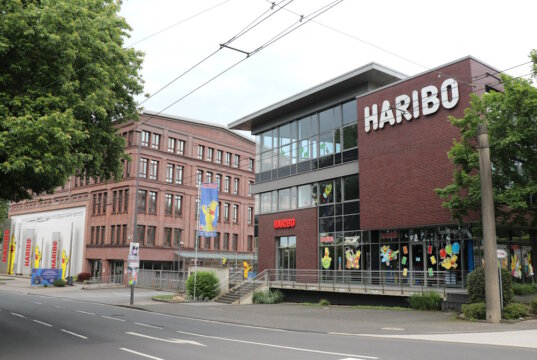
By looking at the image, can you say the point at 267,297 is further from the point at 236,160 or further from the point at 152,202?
the point at 236,160

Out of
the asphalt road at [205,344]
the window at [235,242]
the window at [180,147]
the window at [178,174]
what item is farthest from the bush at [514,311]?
the window at [235,242]

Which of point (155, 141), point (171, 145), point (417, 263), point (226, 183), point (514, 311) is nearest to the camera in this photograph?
point (514, 311)

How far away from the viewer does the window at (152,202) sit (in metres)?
54.9

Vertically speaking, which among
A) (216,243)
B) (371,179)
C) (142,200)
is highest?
(142,200)

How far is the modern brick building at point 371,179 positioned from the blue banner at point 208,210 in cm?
532

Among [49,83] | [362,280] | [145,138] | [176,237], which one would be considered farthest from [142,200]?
[49,83]

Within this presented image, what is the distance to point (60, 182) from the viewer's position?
44.1 feet

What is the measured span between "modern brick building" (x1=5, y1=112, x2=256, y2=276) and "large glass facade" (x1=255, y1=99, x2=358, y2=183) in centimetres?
1811

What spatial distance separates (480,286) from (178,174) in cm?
4474

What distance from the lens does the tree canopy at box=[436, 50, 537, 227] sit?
59.9 feet

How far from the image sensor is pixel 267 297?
2969 cm

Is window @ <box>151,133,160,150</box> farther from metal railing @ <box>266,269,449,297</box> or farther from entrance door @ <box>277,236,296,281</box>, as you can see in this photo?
metal railing @ <box>266,269,449,297</box>

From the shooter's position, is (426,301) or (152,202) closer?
(426,301)

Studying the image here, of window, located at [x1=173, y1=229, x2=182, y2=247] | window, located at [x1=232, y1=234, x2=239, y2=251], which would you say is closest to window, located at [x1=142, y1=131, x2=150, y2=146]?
window, located at [x1=173, y1=229, x2=182, y2=247]
